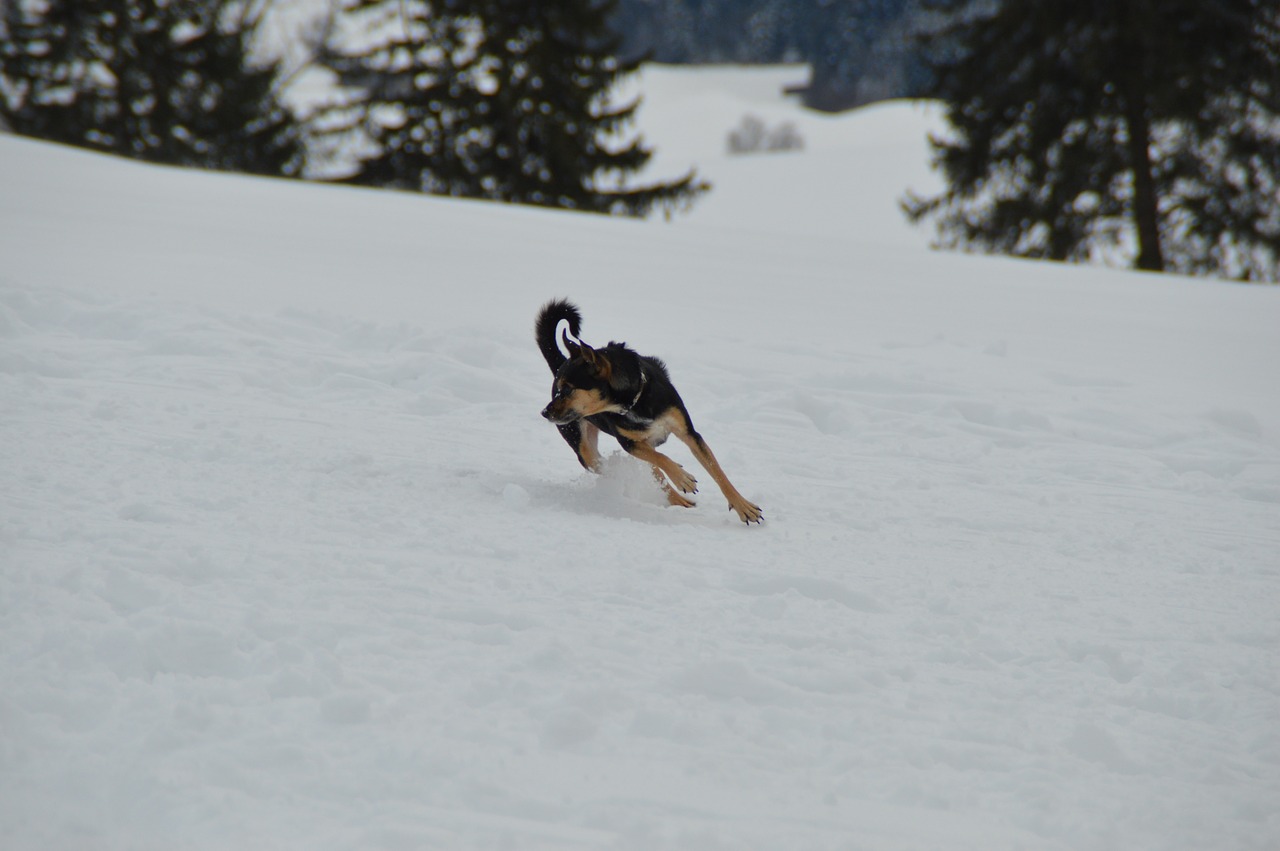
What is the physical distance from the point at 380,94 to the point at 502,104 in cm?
301

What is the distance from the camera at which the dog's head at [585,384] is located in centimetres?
441

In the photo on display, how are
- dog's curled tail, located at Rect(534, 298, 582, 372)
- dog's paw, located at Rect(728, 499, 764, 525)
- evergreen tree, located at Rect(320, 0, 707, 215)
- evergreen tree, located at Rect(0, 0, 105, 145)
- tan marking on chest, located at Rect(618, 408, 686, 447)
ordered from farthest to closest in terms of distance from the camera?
evergreen tree, located at Rect(0, 0, 105, 145), evergreen tree, located at Rect(320, 0, 707, 215), dog's curled tail, located at Rect(534, 298, 582, 372), tan marking on chest, located at Rect(618, 408, 686, 447), dog's paw, located at Rect(728, 499, 764, 525)

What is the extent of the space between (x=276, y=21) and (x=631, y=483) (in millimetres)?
26024

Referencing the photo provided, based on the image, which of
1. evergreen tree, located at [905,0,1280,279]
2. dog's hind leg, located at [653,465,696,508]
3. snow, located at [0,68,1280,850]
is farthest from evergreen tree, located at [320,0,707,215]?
dog's hind leg, located at [653,465,696,508]

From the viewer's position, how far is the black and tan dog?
14.5 feet

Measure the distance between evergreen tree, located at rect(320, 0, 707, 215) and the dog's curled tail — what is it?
51.0ft

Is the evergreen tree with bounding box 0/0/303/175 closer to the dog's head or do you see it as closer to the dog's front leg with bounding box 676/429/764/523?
the dog's head

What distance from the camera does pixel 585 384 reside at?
175 inches

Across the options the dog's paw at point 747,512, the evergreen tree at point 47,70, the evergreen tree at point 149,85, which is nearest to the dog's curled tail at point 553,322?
the dog's paw at point 747,512

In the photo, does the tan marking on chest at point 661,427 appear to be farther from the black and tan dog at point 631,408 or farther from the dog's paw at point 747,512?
the dog's paw at point 747,512

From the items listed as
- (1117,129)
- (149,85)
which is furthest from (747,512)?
(149,85)

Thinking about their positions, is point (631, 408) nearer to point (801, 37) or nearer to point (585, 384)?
point (585, 384)

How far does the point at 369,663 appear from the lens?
2.78m

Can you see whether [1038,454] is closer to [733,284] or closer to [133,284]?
[733,284]
